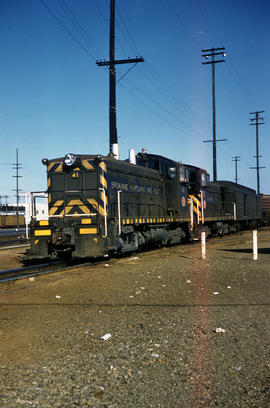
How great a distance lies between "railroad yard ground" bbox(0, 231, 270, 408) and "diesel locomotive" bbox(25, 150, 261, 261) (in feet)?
7.66

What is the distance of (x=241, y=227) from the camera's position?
2786 cm

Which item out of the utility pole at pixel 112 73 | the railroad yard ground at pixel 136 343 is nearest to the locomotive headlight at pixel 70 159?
the railroad yard ground at pixel 136 343

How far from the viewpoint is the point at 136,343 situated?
428 cm

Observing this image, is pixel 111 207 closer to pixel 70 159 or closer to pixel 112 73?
pixel 70 159

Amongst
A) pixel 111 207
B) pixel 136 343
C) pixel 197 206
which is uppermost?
pixel 197 206

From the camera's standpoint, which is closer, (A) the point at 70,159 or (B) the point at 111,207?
(A) the point at 70,159

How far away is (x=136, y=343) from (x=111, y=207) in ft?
23.9

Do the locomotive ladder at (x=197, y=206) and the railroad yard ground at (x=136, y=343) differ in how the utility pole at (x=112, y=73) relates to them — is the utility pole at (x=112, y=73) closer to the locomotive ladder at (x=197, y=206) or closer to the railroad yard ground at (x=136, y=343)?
the locomotive ladder at (x=197, y=206)

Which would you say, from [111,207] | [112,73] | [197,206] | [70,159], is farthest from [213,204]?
[70,159]

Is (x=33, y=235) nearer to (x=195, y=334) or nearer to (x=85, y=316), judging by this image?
(x=85, y=316)

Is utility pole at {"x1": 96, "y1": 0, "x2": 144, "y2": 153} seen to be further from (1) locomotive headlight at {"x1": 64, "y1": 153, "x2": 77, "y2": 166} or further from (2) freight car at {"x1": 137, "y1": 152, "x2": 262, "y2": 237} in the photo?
(1) locomotive headlight at {"x1": 64, "y1": 153, "x2": 77, "y2": 166}

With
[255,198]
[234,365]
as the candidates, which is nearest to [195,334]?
[234,365]

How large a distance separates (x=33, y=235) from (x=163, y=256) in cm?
436

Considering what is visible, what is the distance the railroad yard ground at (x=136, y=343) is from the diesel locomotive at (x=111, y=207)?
2.34 meters
